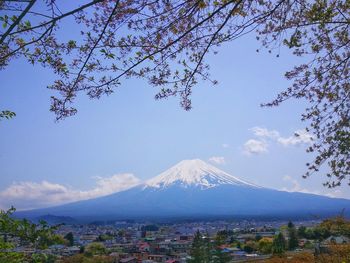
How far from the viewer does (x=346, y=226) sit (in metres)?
5.25

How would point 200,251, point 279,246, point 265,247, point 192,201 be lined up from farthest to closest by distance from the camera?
point 192,201 → point 265,247 → point 200,251 → point 279,246

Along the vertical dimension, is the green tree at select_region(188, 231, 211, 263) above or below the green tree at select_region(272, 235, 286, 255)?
below

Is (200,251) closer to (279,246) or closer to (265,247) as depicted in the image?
(265,247)

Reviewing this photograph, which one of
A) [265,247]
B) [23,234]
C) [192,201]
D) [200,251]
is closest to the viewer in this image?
[23,234]

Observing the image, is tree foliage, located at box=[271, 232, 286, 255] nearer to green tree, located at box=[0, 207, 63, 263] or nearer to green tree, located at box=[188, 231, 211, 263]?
green tree, located at box=[188, 231, 211, 263]

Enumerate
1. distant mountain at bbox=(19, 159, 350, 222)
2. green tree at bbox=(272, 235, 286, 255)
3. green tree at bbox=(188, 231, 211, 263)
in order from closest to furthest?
green tree at bbox=(272, 235, 286, 255) → green tree at bbox=(188, 231, 211, 263) → distant mountain at bbox=(19, 159, 350, 222)

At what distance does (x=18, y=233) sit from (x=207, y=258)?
52.6 ft

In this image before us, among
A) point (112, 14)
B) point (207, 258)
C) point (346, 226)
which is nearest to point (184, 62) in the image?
point (112, 14)

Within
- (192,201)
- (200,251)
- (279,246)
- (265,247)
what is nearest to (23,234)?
(279,246)

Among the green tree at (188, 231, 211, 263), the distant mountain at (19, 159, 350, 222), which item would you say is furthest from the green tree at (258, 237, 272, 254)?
the distant mountain at (19, 159, 350, 222)

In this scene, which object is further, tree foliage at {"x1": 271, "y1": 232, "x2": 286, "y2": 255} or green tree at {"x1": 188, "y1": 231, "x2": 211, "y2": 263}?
green tree at {"x1": 188, "y1": 231, "x2": 211, "y2": 263}

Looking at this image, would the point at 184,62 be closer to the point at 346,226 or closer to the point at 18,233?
the point at 18,233

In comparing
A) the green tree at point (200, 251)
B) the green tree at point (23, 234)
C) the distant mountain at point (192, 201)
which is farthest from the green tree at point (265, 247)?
the distant mountain at point (192, 201)

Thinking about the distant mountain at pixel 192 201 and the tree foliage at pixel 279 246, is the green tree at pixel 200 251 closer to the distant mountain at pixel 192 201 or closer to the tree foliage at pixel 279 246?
the tree foliage at pixel 279 246
